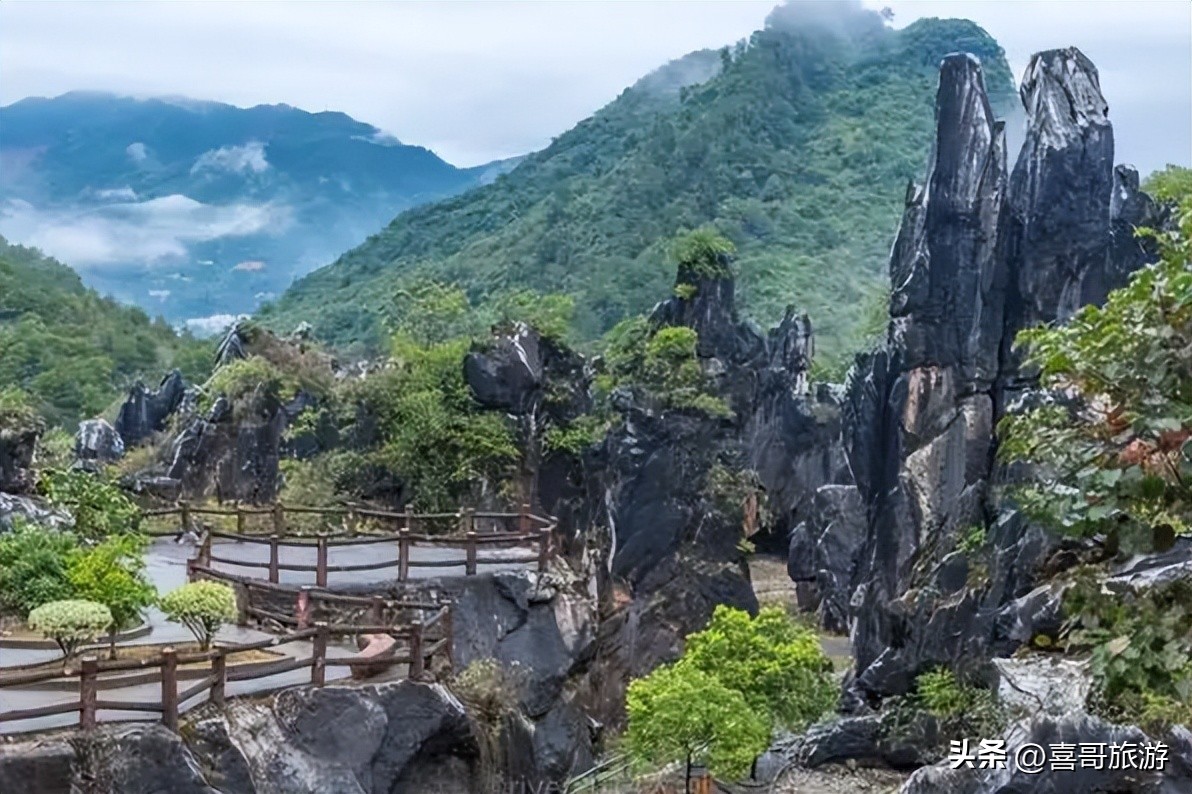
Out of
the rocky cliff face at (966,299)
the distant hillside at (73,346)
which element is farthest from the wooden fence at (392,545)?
the distant hillside at (73,346)

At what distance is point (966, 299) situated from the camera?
2077 centimetres

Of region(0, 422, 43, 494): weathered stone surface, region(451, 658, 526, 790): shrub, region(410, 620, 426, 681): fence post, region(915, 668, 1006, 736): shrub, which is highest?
region(0, 422, 43, 494): weathered stone surface

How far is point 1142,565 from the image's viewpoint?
7871mm

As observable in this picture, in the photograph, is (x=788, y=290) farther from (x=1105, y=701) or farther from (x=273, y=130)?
(x=1105, y=701)

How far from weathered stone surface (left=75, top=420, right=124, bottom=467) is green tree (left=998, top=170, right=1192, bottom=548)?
26.1 m

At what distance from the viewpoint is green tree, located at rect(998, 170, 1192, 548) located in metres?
6.52

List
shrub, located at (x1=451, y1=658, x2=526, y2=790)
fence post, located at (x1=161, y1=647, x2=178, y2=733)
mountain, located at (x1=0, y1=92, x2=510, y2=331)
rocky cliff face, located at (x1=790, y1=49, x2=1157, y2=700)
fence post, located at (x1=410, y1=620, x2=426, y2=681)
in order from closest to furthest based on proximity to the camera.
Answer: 1. fence post, located at (x1=161, y1=647, x2=178, y2=733)
2. fence post, located at (x1=410, y1=620, x2=426, y2=681)
3. shrub, located at (x1=451, y1=658, x2=526, y2=790)
4. rocky cliff face, located at (x1=790, y1=49, x2=1157, y2=700)
5. mountain, located at (x1=0, y1=92, x2=510, y2=331)

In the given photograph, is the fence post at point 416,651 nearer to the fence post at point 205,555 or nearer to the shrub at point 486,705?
the shrub at point 486,705

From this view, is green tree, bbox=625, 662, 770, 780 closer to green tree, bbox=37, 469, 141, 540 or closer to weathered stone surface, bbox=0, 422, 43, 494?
green tree, bbox=37, 469, 141, 540

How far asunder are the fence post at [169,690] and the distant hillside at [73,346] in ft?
88.0

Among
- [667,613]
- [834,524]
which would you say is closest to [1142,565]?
A: [667,613]

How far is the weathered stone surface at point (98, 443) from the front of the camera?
2947 cm

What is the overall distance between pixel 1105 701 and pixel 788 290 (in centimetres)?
5034

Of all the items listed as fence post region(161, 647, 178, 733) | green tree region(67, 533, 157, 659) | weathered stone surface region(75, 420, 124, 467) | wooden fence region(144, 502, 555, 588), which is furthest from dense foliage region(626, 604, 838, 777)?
weathered stone surface region(75, 420, 124, 467)
